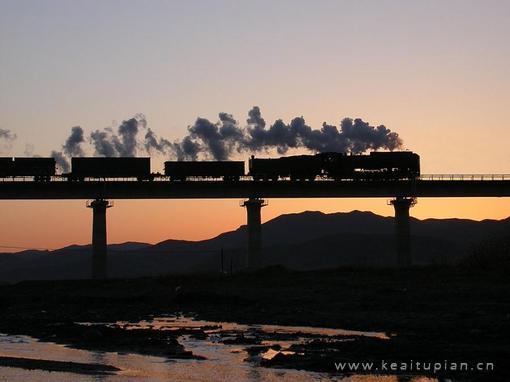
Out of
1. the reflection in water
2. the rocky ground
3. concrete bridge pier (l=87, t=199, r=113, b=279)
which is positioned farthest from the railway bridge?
the reflection in water

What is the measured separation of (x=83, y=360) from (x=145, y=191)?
6071 centimetres

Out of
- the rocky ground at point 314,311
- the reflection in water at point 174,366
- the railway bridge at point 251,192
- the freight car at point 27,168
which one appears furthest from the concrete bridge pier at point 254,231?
the reflection in water at point 174,366

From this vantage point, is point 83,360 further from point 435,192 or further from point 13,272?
point 13,272

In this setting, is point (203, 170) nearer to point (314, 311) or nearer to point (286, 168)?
point (286, 168)

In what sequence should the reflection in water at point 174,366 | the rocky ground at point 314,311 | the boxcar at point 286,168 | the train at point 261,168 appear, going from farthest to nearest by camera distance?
the boxcar at point 286,168 < the train at point 261,168 < the rocky ground at point 314,311 < the reflection in water at point 174,366

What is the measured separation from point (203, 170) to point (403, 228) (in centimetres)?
1967

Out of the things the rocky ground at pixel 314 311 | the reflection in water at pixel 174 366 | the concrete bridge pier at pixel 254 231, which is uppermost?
the concrete bridge pier at pixel 254 231

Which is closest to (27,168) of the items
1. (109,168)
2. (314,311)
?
(109,168)

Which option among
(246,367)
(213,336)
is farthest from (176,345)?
(246,367)

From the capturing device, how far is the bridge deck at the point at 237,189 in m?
78.8

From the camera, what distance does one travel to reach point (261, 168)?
3312 inches

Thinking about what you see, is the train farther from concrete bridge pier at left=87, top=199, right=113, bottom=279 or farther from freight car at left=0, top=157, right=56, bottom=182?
concrete bridge pier at left=87, top=199, right=113, bottom=279

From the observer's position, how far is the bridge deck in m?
78.8

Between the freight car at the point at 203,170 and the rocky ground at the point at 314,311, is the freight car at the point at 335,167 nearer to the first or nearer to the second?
the freight car at the point at 203,170
